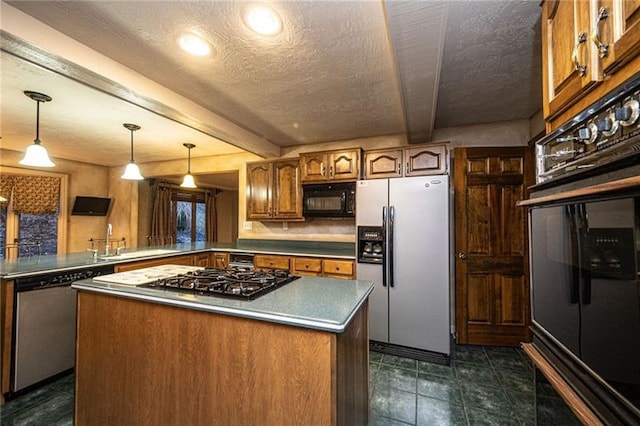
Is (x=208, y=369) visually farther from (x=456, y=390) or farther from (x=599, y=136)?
(x=456, y=390)

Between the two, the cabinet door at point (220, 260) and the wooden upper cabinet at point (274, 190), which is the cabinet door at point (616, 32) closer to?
the wooden upper cabinet at point (274, 190)

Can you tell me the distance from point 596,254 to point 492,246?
7.14 feet

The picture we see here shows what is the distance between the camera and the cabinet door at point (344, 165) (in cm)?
321

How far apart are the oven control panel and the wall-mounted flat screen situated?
21.9 feet

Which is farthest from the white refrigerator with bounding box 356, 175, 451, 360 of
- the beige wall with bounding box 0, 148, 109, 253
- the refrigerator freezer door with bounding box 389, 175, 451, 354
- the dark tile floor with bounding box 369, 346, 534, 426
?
the beige wall with bounding box 0, 148, 109, 253

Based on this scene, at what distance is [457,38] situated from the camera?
5.43 feet

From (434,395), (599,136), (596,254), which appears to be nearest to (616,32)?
(599,136)

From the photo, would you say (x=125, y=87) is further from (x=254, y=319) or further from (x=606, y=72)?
(x=606, y=72)

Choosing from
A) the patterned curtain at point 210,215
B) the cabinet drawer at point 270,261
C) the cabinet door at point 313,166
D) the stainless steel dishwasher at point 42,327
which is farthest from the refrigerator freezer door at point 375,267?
the patterned curtain at point 210,215

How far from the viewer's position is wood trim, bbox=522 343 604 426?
2.55 ft

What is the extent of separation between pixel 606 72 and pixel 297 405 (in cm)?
155

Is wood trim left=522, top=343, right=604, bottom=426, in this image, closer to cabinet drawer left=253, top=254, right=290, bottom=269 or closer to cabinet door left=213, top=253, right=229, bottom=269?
cabinet drawer left=253, top=254, right=290, bottom=269

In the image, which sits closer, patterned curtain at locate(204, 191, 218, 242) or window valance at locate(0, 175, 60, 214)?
window valance at locate(0, 175, 60, 214)

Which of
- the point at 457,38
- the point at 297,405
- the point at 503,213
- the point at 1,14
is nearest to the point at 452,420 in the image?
the point at 297,405
